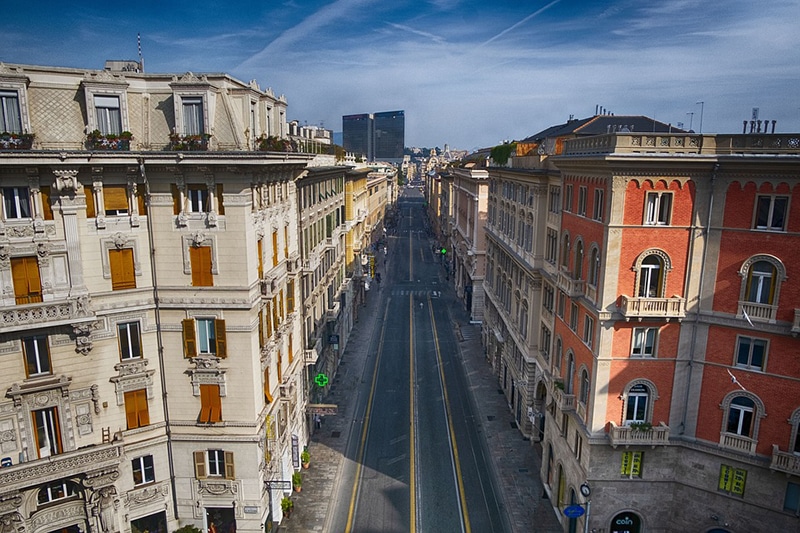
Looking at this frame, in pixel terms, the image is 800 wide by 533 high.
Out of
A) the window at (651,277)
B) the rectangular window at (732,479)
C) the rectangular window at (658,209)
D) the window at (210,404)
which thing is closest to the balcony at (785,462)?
the rectangular window at (732,479)

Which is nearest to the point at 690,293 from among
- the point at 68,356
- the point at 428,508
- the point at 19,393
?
the point at 428,508

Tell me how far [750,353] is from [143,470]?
3393 centimetres

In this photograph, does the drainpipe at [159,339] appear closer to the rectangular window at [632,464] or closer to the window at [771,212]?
the rectangular window at [632,464]

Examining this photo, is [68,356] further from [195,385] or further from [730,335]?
[730,335]

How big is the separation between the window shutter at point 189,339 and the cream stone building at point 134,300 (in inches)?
3.0

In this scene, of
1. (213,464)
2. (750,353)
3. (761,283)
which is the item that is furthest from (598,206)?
(213,464)

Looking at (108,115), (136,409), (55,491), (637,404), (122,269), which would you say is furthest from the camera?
(637,404)

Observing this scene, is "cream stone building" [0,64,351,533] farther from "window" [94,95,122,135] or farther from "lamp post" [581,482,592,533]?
"lamp post" [581,482,592,533]

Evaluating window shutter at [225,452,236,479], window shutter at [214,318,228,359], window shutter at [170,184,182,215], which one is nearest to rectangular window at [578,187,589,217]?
window shutter at [214,318,228,359]

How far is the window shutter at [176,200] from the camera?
27.5 meters

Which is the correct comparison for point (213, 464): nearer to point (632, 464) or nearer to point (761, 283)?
point (632, 464)

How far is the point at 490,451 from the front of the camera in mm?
45438

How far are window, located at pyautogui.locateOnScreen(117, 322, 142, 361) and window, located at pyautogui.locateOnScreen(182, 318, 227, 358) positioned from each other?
240 centimetres

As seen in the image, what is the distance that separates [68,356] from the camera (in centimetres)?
2639
